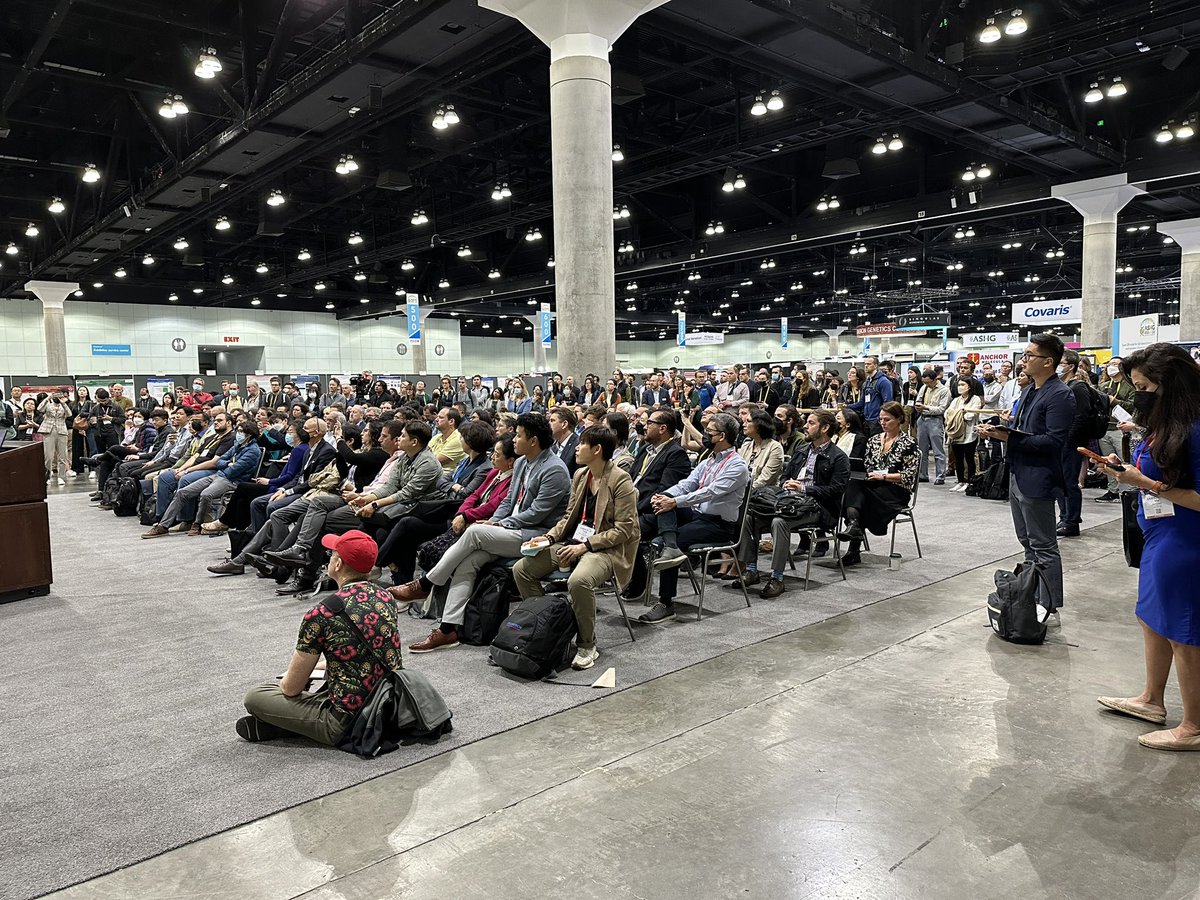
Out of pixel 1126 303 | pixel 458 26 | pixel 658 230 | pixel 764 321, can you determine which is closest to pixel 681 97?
pixel 458 26

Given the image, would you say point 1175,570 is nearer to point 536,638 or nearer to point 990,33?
point 536,638

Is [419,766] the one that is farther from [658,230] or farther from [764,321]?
[764,321]

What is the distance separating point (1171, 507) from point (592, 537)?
2678 mm

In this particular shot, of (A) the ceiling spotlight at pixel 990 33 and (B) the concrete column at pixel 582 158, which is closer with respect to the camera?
(B) the concrete column at pixel 582 158

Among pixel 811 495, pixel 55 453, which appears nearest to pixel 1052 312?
pixel 811 495

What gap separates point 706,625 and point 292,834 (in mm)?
2893

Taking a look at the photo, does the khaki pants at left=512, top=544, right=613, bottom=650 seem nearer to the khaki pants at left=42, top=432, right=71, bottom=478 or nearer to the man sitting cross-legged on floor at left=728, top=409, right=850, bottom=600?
the man sitting cross-legged on floor at left=728, top=409, right=850, bottom=600

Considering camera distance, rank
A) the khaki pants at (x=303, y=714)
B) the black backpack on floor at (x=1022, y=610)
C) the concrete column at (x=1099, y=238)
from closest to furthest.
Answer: the khaki pants at (x=303, y=714), the black backpack on floor at (x=1022, y=610), the concrete column at (x=1099, y=238)

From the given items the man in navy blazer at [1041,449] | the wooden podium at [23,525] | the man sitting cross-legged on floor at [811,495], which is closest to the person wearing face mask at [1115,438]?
the man sitting cross-legged on floor at [811,495]

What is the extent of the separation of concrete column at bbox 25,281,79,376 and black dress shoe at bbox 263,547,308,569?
2248cm

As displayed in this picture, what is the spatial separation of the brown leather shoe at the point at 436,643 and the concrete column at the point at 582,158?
14.2ft

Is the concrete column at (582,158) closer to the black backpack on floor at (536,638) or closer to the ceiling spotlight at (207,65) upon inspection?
the ceiling spotlight at (207,65)

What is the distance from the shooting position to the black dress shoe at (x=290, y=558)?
230 inches

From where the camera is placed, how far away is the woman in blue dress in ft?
9.64
